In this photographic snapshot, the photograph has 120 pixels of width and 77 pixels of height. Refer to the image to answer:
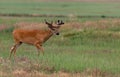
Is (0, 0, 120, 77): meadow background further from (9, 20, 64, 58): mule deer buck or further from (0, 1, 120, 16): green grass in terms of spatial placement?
(0, 1, 120, 16): green grass

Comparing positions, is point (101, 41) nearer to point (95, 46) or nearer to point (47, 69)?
point (95, 46)

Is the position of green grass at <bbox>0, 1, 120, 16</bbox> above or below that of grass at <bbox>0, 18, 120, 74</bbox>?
below

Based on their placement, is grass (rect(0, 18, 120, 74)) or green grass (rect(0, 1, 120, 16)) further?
green grass (rect(0, 1, 120, 16))

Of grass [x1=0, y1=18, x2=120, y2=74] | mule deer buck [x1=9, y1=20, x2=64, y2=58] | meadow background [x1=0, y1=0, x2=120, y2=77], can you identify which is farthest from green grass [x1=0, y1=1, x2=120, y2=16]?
mule deer buck [x1=9, y1=20, x2=64, y2=58]

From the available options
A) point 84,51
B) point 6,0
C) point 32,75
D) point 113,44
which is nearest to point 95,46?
point 113,44

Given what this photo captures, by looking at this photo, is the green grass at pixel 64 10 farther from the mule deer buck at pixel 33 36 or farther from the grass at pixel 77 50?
the mule deer buck at pixel 33 36

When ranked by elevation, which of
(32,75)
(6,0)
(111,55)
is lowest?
(6,0)

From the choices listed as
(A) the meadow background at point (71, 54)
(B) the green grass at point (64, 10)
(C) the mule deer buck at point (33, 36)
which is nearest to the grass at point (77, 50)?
(A) the meadow background at point (71, 54)

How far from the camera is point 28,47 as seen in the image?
22.7 metres

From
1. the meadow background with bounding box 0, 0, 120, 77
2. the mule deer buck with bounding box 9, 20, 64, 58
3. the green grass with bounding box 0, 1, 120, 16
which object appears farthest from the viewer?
the green grass with bounding box 0, 1, 120, 16

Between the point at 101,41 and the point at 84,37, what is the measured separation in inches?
50.4

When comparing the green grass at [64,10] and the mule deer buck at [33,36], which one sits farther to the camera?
the green grass at [64,10]

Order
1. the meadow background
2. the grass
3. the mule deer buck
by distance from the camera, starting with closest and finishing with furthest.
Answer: the meadow background, the grass, the mule deer buck

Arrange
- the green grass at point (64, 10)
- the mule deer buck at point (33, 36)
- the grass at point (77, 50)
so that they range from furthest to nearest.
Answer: the green grass at point (64, 10)
the mule deer buck at point (33, 36)
the grass at point (77, 50)
